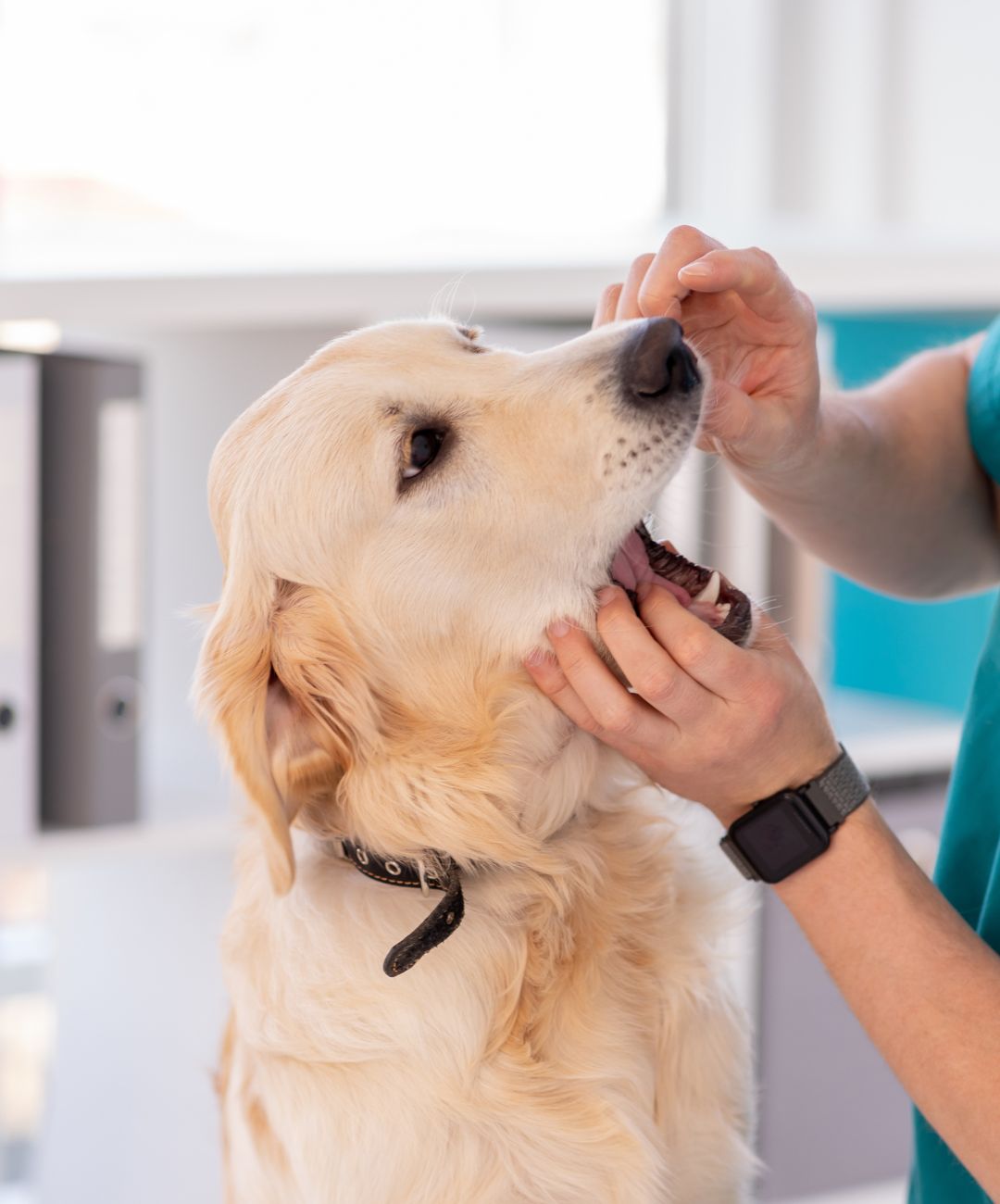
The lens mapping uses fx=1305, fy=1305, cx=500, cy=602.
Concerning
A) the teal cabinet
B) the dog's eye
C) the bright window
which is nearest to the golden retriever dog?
the dog's eye

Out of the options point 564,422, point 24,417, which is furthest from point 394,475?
point 24,417

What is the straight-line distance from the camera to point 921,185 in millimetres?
2666

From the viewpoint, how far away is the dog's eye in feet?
3.31

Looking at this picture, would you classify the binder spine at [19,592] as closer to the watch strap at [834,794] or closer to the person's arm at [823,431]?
the person's arm at [823,431]

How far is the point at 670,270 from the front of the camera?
39.3 inches

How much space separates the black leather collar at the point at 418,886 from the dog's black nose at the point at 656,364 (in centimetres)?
40

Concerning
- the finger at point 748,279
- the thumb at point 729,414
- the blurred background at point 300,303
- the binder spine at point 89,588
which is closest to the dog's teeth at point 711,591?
the thumb at point 729,414

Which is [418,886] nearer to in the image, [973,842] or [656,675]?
[656,675]

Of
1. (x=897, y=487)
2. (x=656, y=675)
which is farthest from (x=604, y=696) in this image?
(x=897, y=487)

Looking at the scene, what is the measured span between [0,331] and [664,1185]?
137 cm

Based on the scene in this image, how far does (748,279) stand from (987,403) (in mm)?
278

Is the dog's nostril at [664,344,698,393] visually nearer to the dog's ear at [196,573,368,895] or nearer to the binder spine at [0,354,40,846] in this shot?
the dog's ear at [196,573,368,895]

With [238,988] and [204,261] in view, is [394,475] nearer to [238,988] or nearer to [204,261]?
[238,988]

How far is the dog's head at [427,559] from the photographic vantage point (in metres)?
0.97
